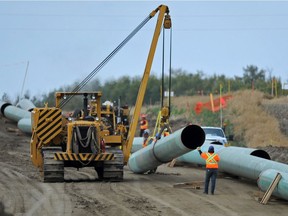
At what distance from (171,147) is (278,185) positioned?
16.0ft

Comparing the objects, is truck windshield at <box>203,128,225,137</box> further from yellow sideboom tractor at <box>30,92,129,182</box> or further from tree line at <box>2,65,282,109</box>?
tree line at <box>2,65,282,109</box>

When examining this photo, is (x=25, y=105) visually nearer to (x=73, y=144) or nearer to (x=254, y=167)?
(x=73, y=144)

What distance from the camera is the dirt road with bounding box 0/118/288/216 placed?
17.6 m

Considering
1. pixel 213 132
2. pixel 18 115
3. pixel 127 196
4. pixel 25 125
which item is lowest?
pixel 127 196

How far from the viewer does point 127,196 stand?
2027 cm

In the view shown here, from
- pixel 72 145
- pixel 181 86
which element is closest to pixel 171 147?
pixel 72 145

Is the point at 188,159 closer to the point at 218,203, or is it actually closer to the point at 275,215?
the point at 218,203

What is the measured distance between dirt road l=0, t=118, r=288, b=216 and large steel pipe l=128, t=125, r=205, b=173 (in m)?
0.62

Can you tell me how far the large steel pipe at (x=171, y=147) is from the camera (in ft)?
75.1

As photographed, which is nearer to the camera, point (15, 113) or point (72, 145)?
point (72, 145)

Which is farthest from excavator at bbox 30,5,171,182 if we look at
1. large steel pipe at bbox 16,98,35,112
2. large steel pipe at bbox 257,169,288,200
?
large steel pipe at bbox 16,98,35,112

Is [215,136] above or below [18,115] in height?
below

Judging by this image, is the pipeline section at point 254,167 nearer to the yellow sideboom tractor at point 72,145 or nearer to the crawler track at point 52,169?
the yellow sideboom tractor at point 72,145

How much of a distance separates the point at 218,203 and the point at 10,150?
72.1 ft
